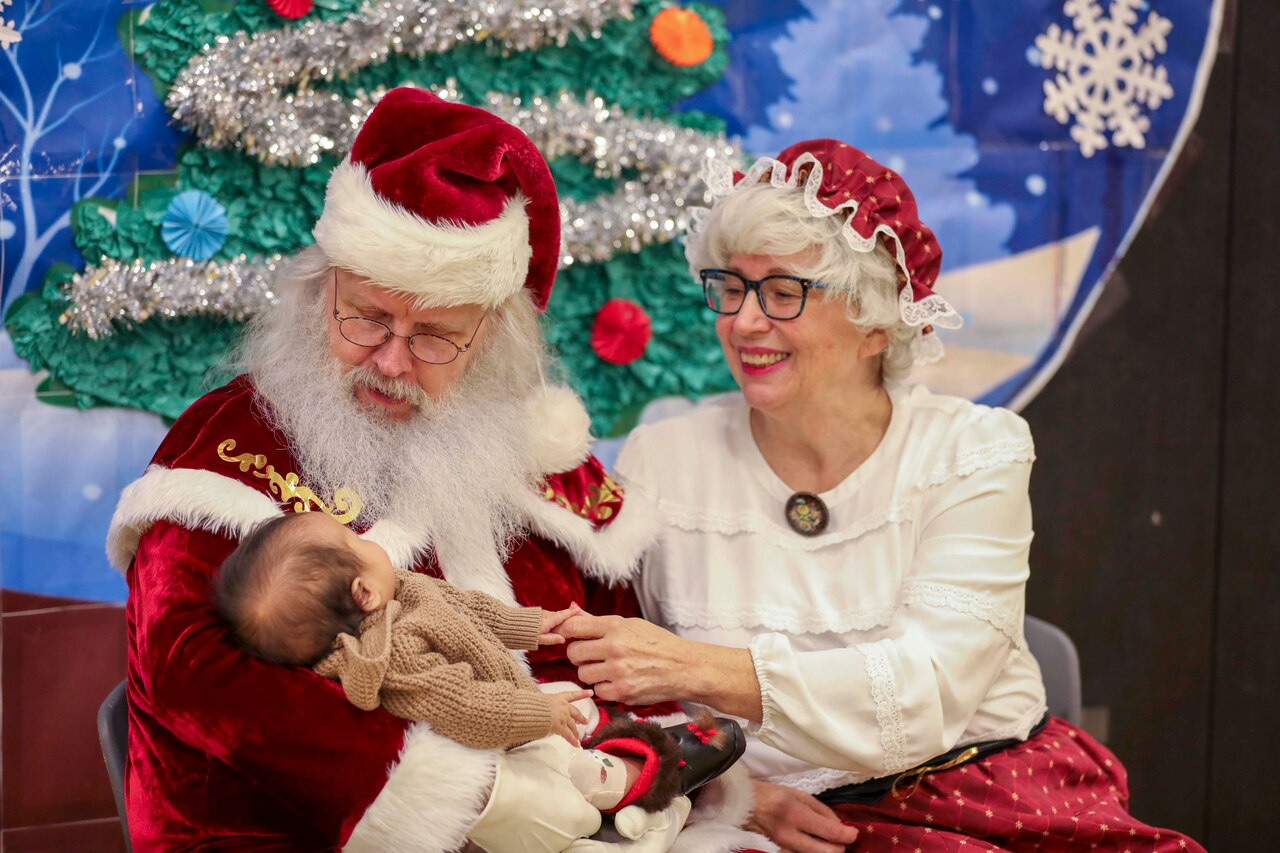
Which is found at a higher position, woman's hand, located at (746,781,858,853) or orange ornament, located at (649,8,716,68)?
orange ornament, located at (649,8,716,68)

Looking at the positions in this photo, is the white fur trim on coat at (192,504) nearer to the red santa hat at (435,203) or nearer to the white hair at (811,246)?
the red santa hat at (435,203)

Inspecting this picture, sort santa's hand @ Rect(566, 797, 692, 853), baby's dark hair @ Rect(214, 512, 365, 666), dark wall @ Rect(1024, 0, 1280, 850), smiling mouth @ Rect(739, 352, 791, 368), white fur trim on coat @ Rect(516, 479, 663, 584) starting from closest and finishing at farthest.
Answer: baby's dark hair @ Rect(214, 512, 365, 666), santa's hand @ Rect(566, 797, 692, 853), white fur trim on coat @ Rect(516, 479, 663, 584), smiling mouth @ Rect(739, 352, 791, 368), dark wall @ Rect(1024, 0, 1280, 850)

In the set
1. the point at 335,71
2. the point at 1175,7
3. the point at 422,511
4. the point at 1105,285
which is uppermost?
the point at 1175,7

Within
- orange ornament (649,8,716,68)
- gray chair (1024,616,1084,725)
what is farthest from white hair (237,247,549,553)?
gray chair (1024,616,1084,725)

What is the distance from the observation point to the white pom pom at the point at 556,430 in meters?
2.78

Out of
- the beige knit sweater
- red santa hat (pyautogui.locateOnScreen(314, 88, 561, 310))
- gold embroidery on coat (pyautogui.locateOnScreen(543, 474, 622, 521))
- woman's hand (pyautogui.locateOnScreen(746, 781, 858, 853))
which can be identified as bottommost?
woman's hand (pyautogui.locateOnScreen(746, 781, 858, 853))

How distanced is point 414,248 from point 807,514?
1.18 metres

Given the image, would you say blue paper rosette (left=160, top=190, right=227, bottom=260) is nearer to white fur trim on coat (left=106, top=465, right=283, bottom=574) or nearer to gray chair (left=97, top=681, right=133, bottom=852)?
white fur trim on coat (left=106, top=465, right=283, bottom=574)

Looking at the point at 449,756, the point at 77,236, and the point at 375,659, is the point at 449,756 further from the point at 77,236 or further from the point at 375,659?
the point at 77,236

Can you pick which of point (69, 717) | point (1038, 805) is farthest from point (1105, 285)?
point (69, 717)

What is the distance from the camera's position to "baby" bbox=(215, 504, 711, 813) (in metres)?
2.01

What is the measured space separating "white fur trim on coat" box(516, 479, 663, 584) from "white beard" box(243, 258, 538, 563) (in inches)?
2.1

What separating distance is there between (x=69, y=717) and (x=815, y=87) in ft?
9.14

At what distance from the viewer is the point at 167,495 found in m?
2.21
